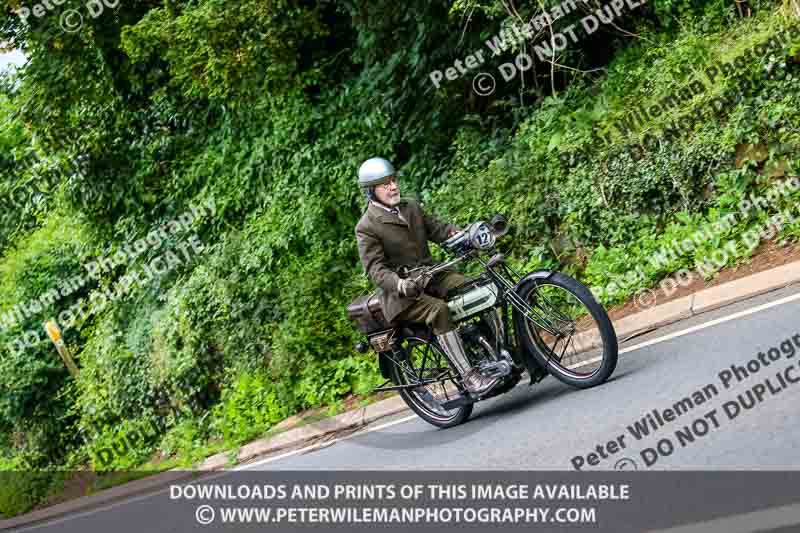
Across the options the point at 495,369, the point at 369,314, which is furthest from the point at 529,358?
the point at 369,314

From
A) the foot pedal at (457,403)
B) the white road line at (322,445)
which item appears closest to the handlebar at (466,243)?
the foot pedal at (457,403)

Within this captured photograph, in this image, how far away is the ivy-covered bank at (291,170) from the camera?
10398mm

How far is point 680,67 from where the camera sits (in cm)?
1080

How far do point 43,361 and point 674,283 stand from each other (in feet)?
44.6

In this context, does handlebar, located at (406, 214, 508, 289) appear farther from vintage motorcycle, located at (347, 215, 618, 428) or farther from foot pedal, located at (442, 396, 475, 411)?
foot pedal, located at (442, 396, 475, 411)

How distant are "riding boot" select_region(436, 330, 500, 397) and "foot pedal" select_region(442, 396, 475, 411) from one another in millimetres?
224

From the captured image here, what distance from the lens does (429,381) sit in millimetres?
8289

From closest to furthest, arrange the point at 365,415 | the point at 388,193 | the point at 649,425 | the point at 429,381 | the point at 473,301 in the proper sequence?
the point at 649,425, the point at 473,301, the point at 388,193, the point at 429,381, the point at 365,415

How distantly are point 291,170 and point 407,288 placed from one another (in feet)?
26.7

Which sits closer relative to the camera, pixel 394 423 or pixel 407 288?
pixel 407 288

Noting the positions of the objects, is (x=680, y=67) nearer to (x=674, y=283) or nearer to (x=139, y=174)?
(x=674, y=283)

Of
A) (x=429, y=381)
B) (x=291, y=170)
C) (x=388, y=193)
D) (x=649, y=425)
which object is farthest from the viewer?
(x=291, y=170)

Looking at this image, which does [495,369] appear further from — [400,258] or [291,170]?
[291,170]

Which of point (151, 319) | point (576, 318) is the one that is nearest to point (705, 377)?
point (576, 318)
